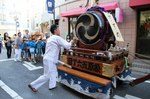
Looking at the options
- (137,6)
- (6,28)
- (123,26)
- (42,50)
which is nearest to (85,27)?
(137,6)

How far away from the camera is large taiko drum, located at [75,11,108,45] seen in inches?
194

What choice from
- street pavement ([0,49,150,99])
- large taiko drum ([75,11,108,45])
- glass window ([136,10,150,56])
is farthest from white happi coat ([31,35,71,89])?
glass window ([136,10,150,56])

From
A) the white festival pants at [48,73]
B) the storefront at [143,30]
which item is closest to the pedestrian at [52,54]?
the white festival pants at [48,73]

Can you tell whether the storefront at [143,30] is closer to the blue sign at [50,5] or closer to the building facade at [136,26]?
the building facade at [136,26]

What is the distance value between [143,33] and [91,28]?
4.73 metres

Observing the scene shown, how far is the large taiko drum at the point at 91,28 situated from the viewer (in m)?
4.92

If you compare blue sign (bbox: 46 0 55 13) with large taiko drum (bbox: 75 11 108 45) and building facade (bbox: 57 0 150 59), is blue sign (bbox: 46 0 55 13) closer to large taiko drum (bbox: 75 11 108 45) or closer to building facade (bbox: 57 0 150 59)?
building facade (bbox: 57 0 150 59)

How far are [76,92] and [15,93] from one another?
1.62m

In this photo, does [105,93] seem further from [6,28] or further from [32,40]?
[6,28]

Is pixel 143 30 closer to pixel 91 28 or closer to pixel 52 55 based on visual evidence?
pixel 91 28

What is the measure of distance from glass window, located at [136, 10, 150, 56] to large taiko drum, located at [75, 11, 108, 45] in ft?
14.9

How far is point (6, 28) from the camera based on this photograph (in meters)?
31.5

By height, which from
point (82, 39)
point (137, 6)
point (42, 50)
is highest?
point (137, 6)

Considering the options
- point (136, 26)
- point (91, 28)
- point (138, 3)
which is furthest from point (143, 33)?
point (91, 28)
